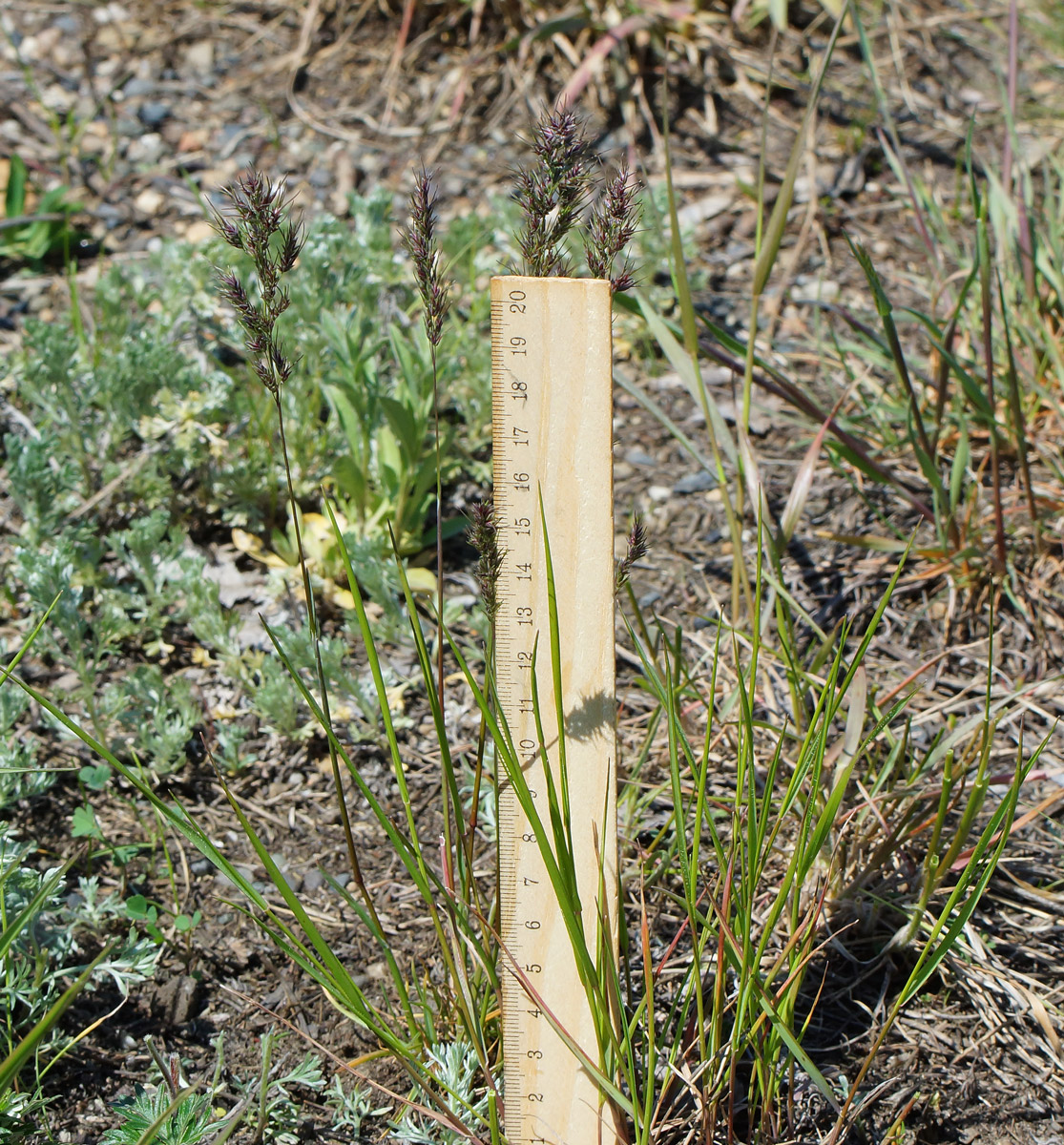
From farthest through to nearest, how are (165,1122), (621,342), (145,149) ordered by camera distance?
(145,149)
(621,342)
(165,1122)

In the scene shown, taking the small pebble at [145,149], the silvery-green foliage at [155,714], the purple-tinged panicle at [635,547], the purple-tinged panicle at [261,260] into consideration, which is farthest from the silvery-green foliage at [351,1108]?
the small pebble at [145,149]

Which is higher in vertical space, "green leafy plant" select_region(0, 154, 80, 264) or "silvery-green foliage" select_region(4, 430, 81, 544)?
"green leafy plant" select_region(0, 154, 80, 264)

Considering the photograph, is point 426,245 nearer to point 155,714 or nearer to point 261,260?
point 261,260

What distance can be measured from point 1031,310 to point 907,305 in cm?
53

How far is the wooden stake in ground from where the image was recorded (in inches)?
61.9

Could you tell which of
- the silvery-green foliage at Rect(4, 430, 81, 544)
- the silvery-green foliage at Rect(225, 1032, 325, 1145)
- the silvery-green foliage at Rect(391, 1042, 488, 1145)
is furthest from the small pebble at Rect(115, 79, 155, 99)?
the silvery-green foliage at Rect(391, 1042, 488, 1145)

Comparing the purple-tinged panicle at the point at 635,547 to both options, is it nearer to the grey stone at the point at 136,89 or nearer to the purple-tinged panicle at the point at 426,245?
the purple-tinged panicle at the point at 426,245

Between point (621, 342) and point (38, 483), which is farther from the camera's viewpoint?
point (621, 342)

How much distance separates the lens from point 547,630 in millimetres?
1631

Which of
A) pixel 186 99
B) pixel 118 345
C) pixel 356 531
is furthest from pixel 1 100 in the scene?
pixel 356 531

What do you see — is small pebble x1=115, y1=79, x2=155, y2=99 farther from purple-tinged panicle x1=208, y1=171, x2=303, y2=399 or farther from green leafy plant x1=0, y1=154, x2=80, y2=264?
purple-tinged panicle x1=208, y1=171, x2=303, y2=399

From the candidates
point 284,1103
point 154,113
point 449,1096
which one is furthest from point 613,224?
point 154,113

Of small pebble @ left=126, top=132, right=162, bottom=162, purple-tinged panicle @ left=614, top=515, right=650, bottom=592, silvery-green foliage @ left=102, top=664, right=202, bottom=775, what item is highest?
small pebble @ left=126, top=132, right=162, bottom=162

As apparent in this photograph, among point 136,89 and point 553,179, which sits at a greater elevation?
point 136,89
